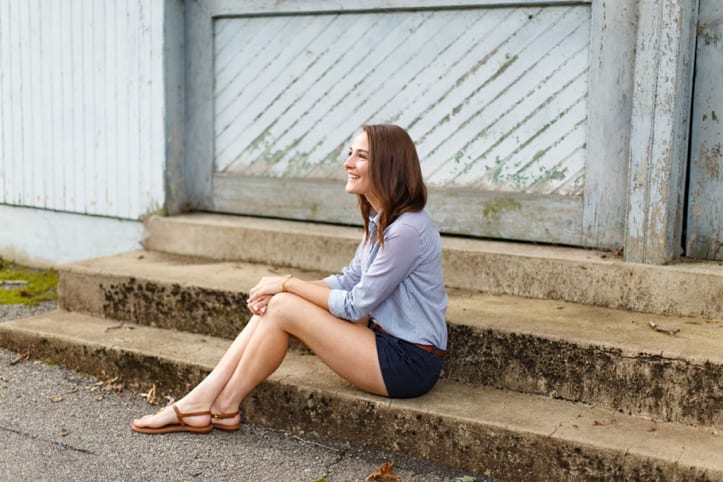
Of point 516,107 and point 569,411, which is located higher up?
point 516,107

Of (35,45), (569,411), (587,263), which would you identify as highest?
(35,45)

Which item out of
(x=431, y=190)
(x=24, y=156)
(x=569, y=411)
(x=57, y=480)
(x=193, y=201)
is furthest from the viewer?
(x=24, y=156)

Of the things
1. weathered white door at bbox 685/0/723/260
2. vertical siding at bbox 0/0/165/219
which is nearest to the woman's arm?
weathered white door at bbox 685/0/723/260

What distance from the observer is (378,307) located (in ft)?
13.1

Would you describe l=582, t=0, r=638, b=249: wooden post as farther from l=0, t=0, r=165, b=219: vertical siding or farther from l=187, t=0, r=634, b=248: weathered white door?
l=0, t=0, r=165, b=219: vertical siding

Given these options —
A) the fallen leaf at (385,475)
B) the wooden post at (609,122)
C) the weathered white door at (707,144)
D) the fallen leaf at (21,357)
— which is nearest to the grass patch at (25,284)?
the fallen leaf at (21,357)

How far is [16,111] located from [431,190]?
3383 mm

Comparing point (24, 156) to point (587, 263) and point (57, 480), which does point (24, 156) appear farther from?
point (587, 263)

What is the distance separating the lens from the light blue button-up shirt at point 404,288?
3889mm

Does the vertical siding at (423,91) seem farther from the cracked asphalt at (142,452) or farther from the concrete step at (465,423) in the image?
the cracked asphalt at (142,452)

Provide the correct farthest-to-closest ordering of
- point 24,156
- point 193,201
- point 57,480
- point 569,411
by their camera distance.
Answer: point 24,156 < point 193,201 < point 569,411 < point 57,480

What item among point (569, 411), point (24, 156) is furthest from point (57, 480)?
point (24, 156)

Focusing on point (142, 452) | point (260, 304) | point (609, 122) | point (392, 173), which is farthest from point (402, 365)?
point (609, 122)

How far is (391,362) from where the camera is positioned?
3926 millimetres
